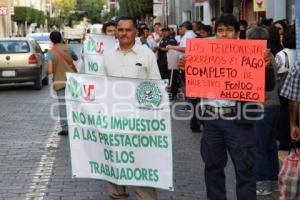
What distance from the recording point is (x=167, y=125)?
576cm

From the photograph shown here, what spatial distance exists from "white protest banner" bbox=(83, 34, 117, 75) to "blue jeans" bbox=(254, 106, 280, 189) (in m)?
3.22

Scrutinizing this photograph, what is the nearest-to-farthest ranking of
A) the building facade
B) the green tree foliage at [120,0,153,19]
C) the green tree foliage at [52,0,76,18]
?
the building facade, the green tree foliage at [120,0,153,19], the green tree foliage at [52,0,76,18]

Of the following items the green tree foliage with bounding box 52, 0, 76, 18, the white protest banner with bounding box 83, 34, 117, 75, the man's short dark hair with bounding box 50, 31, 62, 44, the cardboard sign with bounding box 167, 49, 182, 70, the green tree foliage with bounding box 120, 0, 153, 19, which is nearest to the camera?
the white protest banner with bounding box 83, 34, 117, 75

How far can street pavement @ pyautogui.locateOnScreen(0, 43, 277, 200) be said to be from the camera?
6.88m

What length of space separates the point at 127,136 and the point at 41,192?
1591mm

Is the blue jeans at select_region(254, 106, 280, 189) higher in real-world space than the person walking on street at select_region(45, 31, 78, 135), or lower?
lower

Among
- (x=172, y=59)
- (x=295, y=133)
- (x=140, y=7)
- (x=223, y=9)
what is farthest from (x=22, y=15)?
(x=295, y=133)

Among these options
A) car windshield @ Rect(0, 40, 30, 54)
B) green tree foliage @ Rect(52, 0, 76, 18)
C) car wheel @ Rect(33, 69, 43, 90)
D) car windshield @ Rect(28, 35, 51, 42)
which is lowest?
car wheel @ Rect(33, 69, 43, 90)

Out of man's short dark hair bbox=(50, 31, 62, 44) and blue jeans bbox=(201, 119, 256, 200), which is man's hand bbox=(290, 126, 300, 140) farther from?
man's short dark hair bbox=(50, 31, 62, 44)

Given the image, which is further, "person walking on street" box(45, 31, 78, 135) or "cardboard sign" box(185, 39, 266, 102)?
"person walking on street" box(45, 31, 78, 135)

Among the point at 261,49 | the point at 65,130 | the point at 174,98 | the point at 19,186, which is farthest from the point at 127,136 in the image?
the point at 174,98

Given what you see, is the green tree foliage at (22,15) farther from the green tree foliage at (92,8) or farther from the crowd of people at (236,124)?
the green tree foliage at (92,8)

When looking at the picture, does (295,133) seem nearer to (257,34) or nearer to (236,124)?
(236,124)

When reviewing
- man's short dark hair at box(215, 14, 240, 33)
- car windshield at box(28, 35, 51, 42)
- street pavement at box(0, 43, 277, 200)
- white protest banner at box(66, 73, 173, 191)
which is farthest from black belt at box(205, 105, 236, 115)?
car windshield at box(28, 35, 51, 42)
